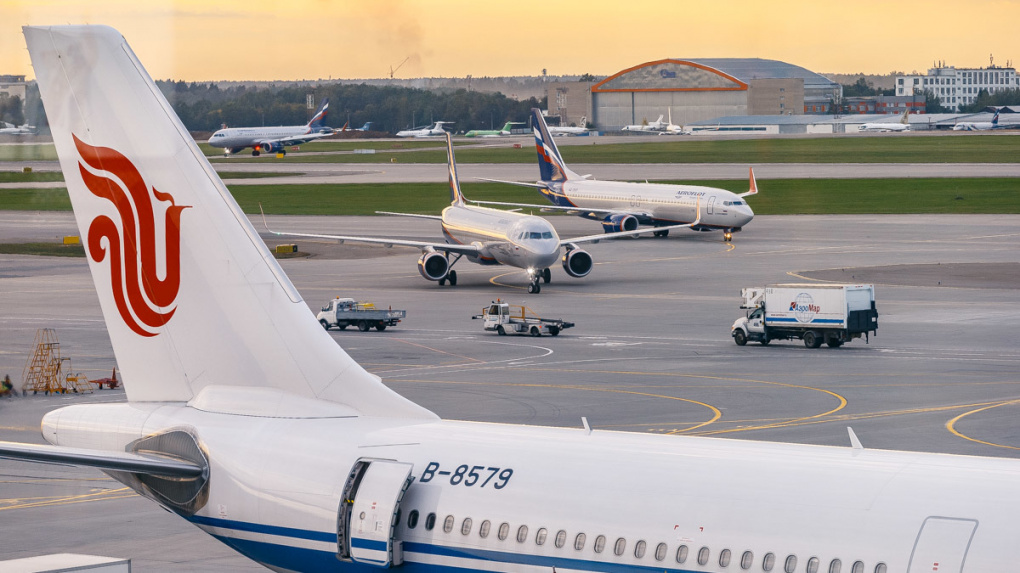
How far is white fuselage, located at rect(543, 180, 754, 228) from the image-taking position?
90250mm

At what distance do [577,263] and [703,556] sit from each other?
5376 centimetres

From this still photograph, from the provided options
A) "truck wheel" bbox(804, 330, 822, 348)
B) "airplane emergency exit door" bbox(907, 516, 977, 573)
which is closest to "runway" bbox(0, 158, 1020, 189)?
"truck wheel" bbox(804, 330, 822, 348)

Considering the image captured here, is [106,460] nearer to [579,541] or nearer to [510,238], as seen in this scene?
[579,541]

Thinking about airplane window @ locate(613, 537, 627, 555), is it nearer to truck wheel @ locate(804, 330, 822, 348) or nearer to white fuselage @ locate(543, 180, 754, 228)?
truck wheel @ locate(804, 330, 822, 348)

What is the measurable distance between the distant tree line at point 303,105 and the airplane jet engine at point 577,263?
14.2 m

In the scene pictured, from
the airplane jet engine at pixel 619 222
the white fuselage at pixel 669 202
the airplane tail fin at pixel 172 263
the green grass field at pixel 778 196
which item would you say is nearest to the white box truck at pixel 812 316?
the airplane tail fin at pixel 172 263

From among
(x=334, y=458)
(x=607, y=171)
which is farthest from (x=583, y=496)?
(x=607, y=171)

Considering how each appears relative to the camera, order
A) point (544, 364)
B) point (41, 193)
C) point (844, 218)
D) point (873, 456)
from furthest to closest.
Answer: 1. point (844, 218)
2. point (544, 364)
3. point (41, 193)
4. point (873, 456)

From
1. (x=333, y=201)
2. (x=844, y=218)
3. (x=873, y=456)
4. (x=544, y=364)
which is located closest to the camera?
(x=873, y=456)

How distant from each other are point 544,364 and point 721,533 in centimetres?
3113

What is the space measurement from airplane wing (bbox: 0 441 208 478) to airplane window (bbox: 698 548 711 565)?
6.66m

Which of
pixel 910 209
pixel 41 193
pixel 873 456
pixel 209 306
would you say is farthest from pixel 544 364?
pixel 910 209

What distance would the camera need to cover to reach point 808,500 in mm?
14195

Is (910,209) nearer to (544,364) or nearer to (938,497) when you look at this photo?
(544,364)
